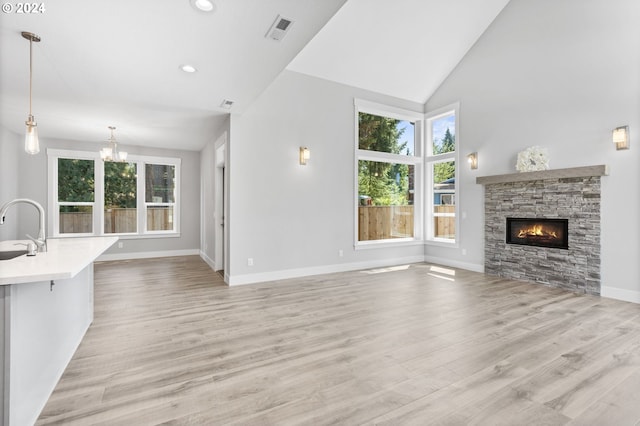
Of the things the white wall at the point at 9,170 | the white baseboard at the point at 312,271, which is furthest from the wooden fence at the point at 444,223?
the white wall at the point at 9,170

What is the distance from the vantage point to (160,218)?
7.88 metres

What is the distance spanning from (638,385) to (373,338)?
1888 millimetres

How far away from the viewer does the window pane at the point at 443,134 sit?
6578 mm

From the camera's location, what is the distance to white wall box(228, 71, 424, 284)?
5.03 meters

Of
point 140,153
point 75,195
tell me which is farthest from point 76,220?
point 140,153

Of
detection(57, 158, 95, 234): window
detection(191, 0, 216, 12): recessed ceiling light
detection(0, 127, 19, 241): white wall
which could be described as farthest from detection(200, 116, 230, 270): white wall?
detection(0, 127, 19, 241): white wall

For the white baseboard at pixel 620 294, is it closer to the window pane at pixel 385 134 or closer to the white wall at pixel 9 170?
the window pane at pixel 385 134

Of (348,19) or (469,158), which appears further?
(469,158)

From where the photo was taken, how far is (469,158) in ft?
20.0

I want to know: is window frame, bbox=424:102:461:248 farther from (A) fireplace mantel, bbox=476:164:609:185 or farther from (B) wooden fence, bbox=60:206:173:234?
(B) wooden fence, bbox=60:206:173:234

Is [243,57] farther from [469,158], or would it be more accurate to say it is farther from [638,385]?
[469,158]

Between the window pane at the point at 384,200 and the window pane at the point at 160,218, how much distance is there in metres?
4.94

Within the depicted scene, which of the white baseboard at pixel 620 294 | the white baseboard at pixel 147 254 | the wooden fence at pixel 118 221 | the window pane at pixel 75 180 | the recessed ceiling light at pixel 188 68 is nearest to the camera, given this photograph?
the recessed ceiling light at pixel 188 68

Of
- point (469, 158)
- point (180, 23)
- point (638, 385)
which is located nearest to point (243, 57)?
point (180, 23)
